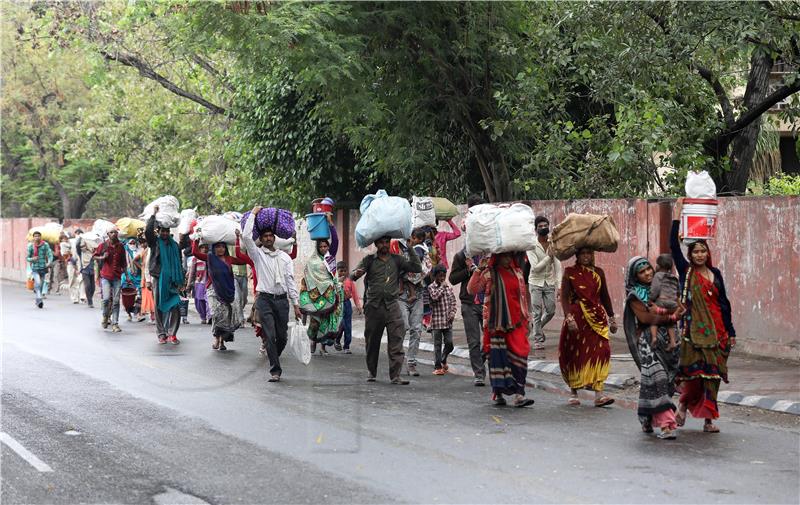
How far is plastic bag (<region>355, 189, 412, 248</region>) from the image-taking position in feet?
42.3

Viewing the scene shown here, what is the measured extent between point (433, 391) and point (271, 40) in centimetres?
644

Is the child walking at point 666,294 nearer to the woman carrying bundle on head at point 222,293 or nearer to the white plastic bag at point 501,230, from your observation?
the white plastic bag at point 501,230

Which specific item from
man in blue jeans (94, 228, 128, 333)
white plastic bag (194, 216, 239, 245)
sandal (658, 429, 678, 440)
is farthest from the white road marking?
man in blue jeans (94, 228, 128, 333)

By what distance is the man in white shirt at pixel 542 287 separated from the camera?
16500mm

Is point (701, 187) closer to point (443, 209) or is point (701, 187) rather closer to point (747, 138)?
point (443, 209)

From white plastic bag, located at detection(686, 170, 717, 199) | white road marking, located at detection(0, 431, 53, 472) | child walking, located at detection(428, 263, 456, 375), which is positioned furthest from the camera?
child walking, located at detection(428, 263, 456, 375)

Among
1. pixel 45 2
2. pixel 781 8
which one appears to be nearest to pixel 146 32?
pixel 45 2

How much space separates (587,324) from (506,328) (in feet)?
2.62

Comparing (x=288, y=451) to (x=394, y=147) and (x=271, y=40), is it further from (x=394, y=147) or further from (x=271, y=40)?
(x=394, y=147)

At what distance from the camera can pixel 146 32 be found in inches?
1185

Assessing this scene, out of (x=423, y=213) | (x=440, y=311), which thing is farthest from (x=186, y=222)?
(x=440, y=311)

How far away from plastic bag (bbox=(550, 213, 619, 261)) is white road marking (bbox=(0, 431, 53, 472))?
5220 mm

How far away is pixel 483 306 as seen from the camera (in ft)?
42.7

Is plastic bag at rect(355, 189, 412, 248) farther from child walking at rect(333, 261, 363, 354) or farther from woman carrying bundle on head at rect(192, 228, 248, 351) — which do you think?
woman carrying bundle on head at rect(192, 228, 248, 351)
